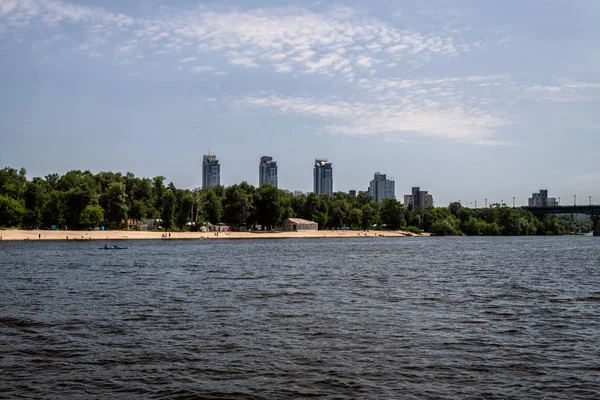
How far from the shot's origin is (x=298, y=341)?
21.6 meters

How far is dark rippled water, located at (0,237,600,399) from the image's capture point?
16078mm

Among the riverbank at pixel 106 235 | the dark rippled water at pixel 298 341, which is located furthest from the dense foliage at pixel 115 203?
the dark rippled water at pixel 298 341

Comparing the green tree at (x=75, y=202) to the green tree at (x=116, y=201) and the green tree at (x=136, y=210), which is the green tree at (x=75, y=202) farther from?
the green tree at (x=136, y=210)

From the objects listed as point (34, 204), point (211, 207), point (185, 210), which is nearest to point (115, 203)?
point (34, 204)

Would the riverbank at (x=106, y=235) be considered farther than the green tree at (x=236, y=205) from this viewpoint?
No

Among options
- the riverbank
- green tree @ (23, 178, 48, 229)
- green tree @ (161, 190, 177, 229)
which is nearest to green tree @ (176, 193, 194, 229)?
green tree @ (161, 190, 177, 229)

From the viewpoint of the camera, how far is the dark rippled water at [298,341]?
16.1 metres

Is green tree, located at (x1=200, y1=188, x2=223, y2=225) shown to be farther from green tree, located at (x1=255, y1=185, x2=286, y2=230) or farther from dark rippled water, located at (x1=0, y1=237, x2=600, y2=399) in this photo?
dark rippled water, located at (x1=0, y1=237, x2=600, y2=399)

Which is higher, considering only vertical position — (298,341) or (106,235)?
(106,235)

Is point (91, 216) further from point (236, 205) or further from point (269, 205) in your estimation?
point (269, 205)

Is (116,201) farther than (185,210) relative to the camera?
No

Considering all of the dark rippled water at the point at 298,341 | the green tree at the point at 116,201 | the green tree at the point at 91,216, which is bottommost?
the dark rippled water at the point at 298,341

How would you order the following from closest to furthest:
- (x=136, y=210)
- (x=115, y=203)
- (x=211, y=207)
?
(x=115, y=203) < (x=136, y=210) < (x=211, y=207)

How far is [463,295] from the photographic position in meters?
35.9
